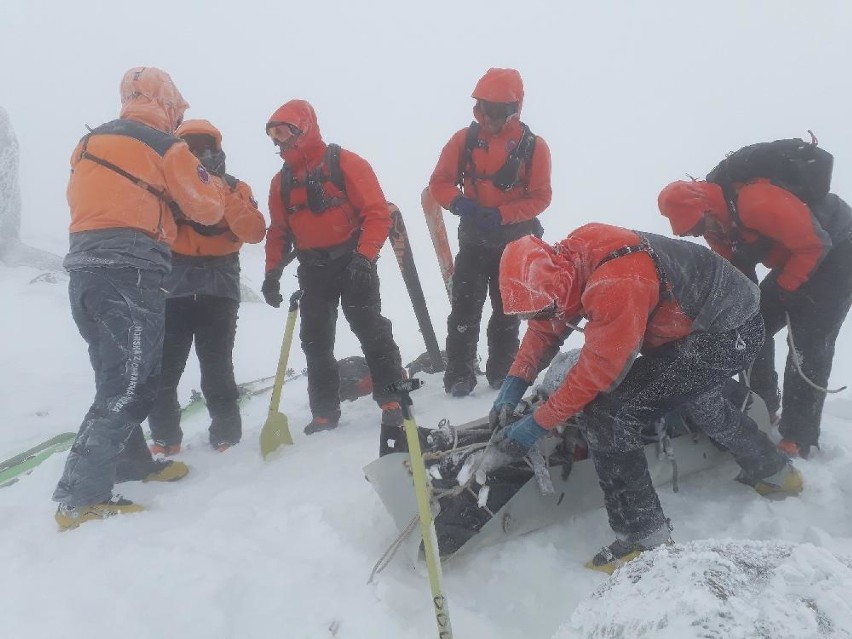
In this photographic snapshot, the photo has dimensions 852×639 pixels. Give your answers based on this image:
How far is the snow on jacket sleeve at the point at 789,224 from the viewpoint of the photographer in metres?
3.15

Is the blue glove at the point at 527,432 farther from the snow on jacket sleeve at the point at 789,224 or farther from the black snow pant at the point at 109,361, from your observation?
the black snow pant at the point at 109,361

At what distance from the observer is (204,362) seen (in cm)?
447

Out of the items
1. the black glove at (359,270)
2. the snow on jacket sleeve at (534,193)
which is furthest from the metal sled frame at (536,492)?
the snow on jacket sleeve at (534,193)

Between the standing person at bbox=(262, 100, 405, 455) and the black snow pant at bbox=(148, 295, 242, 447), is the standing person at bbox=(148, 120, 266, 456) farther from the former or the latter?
the standing person at bbox=(262, 100, 405, 455)

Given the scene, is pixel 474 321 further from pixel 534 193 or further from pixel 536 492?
pixel 536 492

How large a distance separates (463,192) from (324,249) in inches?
53.4

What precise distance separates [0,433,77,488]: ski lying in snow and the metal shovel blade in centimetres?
149

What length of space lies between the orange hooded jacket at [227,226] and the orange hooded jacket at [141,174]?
65 cm

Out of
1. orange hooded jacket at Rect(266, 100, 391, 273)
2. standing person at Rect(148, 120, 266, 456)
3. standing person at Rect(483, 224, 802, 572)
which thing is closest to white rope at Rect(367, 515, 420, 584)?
standing person at Rect(483, 224, 802, 572)

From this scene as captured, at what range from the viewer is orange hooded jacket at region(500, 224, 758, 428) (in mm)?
2352

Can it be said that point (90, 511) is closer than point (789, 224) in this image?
Yes

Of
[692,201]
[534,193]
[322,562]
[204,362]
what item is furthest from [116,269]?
[692,201]

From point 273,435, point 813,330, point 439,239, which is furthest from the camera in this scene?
point 439,239

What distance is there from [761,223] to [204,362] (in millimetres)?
4069
